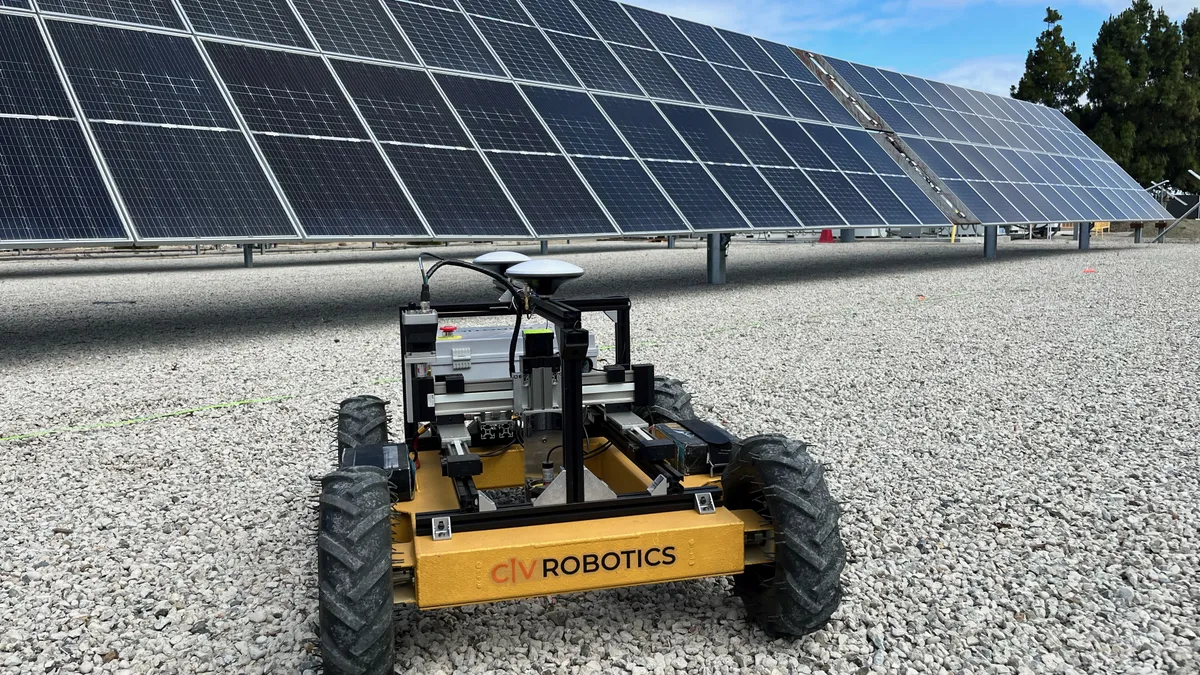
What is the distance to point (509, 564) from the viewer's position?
9.59 ft

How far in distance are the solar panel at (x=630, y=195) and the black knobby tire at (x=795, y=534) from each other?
9.17m

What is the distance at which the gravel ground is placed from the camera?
3342mm

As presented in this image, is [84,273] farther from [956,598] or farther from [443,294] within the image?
[956,598]

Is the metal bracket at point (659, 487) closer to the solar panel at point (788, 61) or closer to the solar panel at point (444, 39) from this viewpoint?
the solar panel at point (444, 39)

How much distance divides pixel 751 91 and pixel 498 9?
5893 mm

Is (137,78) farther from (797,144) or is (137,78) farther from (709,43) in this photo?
(709,43)

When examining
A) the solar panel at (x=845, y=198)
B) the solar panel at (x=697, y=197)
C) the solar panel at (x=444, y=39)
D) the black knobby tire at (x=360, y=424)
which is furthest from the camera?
the solar panel at (x=845, y=198)

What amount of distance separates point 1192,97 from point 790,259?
35196 millimetres

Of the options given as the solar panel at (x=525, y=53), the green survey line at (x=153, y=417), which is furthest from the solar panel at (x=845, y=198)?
the green survey line at (x=153, y=417)

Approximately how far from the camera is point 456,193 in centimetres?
1131

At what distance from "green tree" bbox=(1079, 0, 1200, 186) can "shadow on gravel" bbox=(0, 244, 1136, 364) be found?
28.1 m

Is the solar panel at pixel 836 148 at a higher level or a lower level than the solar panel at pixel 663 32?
lower

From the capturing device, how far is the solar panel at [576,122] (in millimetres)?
13523

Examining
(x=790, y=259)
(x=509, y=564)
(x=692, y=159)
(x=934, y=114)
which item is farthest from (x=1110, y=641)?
(x=934, y=114)
